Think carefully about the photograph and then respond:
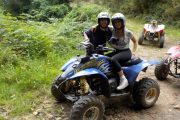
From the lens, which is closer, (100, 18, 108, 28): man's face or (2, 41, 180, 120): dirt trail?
(2, 41, 180, 120): dirt trail

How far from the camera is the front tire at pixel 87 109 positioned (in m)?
5.05

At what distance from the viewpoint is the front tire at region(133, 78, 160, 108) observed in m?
6.13

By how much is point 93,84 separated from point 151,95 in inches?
52.3

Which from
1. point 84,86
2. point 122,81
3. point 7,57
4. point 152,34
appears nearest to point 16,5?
point 152,34

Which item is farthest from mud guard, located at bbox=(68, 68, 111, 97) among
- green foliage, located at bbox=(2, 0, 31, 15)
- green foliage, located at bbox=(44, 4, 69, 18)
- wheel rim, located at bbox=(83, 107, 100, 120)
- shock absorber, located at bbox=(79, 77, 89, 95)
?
green foliage, located at bbox=(2, 0, 31, 15)

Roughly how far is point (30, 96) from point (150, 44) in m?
8.56

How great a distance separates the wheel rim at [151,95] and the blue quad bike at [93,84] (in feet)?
0.10

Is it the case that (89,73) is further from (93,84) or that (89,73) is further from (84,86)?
(93,84)

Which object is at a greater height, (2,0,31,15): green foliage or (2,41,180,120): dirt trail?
(2,41,180,120): dirt trail

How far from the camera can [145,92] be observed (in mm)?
6125

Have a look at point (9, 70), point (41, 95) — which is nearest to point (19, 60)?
point (9, 70)

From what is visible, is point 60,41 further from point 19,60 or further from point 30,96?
point 30,96

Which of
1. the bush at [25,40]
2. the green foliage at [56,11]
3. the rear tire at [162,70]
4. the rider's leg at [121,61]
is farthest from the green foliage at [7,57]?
the green foliage at [56,11]

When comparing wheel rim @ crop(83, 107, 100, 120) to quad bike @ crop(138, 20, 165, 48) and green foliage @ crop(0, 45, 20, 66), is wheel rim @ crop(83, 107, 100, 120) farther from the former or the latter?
quad bike @ crop(138, 20, 165, 48)
